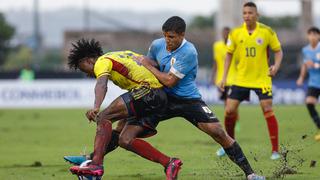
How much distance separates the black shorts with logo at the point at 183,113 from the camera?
1129 centimetres

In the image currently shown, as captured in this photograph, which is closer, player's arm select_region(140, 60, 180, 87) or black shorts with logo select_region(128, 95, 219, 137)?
player's arm select_region(140, 60, 180, 87)

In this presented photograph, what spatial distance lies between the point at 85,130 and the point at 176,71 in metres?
12.1

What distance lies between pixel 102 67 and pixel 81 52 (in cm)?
56

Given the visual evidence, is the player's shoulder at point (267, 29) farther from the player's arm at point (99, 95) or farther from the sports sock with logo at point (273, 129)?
the player's arm at point (99, 95)

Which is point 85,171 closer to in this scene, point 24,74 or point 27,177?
point 27,177

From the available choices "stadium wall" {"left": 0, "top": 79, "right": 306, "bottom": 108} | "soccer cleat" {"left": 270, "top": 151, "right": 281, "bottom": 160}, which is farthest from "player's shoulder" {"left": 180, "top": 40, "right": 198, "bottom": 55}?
"stadium wall" {"left": 0, "top": 79, "right": 306, "bottom": 108}

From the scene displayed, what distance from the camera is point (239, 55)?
603 inches

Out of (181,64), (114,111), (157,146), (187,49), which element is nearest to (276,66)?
(187,49)

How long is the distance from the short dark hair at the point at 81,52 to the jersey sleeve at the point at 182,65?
1.00 m

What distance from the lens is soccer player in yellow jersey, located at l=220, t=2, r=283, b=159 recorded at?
14.8 metres

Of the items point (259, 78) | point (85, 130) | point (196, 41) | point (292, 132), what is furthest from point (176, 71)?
point (196, 41)

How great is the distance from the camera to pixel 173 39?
1100 centimetres

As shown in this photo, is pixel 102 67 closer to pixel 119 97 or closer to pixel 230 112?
pixel 119 97

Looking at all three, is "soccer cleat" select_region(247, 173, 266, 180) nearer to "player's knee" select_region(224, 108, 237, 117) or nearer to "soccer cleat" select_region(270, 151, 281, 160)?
"soccer cleat" select_region(270, 151, 281, 160)
